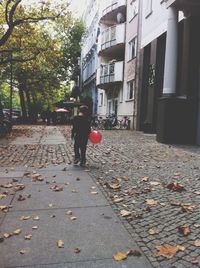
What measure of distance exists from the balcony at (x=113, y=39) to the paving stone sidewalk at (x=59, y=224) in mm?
23171

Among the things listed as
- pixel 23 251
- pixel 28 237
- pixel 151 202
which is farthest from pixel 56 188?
pixel 23 251

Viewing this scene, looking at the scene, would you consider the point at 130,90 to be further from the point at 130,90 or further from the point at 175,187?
the point at 175,187

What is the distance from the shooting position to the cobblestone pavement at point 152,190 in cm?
403

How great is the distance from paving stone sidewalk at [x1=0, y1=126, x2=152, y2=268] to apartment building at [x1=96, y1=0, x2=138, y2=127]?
1918 centimetres

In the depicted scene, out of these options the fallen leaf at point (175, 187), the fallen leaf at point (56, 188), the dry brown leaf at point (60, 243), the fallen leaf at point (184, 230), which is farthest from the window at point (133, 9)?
the dry brown leaf at point (60, 243)

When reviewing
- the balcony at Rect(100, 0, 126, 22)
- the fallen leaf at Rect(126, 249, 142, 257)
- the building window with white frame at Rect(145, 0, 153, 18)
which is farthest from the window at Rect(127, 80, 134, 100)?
the fallen leaf at Rect(126, 249, 142, 257)

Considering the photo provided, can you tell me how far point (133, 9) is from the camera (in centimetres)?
2656

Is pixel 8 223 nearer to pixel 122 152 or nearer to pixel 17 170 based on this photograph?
pixel 17 170

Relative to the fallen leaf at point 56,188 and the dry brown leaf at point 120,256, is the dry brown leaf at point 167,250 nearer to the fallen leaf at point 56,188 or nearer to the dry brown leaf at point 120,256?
the dry brown leaf at point 120,256

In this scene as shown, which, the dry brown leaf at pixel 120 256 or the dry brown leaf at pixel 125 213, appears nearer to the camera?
the dry brown leaf at pixel 120 256

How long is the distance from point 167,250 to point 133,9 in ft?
82.7

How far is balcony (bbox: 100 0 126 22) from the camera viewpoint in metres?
29.7

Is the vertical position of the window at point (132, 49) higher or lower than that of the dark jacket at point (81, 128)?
higher

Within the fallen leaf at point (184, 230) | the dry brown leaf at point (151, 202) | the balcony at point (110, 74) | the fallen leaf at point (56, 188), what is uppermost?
the balcony at point (110, 74)
